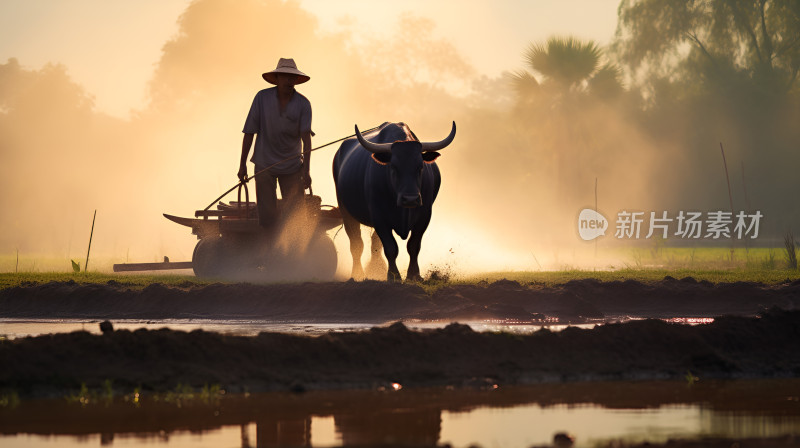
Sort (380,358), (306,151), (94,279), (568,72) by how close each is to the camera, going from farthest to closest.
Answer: (568,72) → (94,279) → (306,151) → (380,358)

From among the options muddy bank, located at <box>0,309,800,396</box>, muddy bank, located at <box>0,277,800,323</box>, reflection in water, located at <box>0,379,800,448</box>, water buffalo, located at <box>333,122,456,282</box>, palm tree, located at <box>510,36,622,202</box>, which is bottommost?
Answer: reflection in water, located at <box>0,379,800,448</box>

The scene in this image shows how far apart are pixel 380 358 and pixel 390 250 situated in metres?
6.69

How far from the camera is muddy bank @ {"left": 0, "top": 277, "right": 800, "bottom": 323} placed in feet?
39.8

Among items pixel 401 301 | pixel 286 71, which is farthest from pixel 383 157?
pixel 401 301

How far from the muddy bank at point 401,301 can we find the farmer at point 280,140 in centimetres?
215

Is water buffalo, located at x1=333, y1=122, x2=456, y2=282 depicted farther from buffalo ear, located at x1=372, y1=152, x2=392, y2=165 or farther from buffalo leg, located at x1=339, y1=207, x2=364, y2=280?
buffalo leg, located at x1=339, y1=207, x2=364, y2=280

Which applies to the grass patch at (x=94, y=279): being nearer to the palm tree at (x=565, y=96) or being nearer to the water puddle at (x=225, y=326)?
the water puddle at (x=225, y=326)

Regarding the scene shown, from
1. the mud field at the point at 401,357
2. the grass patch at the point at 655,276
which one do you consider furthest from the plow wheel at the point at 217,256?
the mud field at the point at 401,357

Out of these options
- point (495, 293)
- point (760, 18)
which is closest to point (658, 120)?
point (760, 18)

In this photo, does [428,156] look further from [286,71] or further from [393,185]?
[286,71]

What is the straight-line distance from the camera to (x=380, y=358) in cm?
802

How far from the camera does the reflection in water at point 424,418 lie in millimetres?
5781

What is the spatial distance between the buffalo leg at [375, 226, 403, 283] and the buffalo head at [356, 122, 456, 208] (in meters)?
0.67

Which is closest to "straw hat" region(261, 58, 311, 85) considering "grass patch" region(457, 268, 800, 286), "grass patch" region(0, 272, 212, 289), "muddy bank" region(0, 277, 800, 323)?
"grass patch" region(0, 272, 212, 289)
